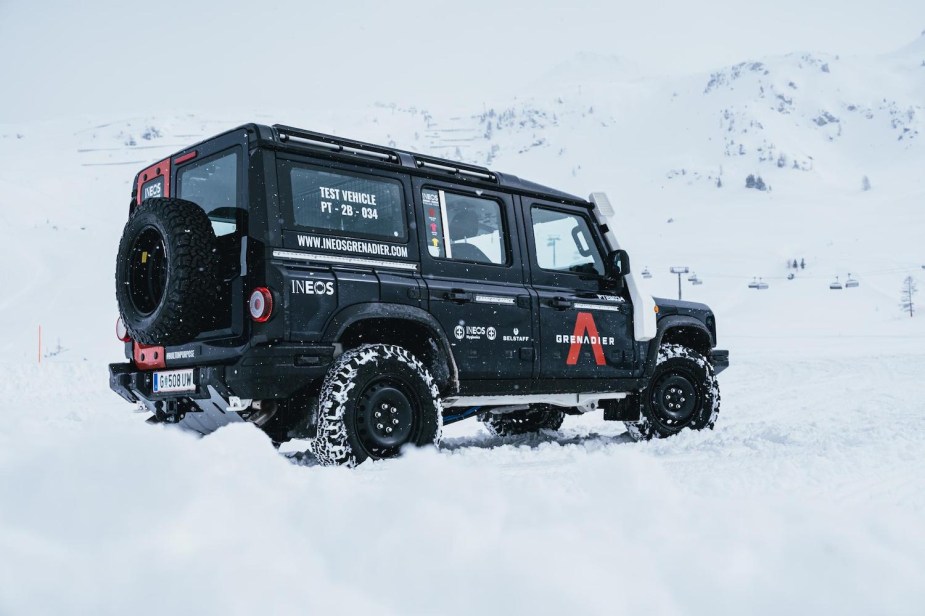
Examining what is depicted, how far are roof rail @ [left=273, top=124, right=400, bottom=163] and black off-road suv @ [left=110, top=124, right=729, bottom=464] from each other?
0.4 inches

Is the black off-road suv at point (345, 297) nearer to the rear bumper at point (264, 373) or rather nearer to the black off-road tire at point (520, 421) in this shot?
the rear bumper at point (264, 373)

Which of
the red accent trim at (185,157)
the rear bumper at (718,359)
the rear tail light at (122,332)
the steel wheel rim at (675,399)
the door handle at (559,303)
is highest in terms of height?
the red accent trim at (185,157)

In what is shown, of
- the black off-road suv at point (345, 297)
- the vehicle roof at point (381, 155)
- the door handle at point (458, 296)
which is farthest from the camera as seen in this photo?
the door handle at point (458, 296)

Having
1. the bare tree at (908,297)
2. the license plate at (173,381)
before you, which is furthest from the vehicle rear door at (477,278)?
the bare tree at (908,297)

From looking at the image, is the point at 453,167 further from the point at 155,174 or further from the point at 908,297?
the point at 908,297

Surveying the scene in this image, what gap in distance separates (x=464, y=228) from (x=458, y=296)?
60cm

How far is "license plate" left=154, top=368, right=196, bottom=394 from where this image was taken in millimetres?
5141

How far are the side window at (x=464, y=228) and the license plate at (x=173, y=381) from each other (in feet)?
5.81

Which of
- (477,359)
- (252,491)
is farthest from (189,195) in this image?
(252,491)

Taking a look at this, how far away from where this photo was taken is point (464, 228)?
20.2 feet

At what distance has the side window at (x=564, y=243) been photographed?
6770mm

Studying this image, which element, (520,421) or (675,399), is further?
(520,421)

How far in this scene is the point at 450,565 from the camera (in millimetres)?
2061

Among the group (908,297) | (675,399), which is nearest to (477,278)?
(675,399)
